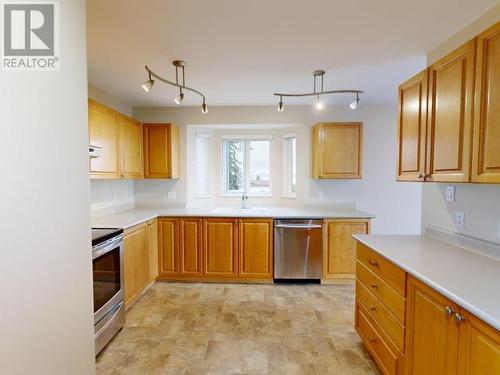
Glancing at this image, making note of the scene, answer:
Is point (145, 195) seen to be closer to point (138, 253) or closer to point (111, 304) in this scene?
point (138, 253)

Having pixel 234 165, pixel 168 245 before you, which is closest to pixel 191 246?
pixel 168 245

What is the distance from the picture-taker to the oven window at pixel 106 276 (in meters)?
2.16

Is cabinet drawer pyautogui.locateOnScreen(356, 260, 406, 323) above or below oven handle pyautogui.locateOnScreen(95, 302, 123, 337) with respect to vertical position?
above

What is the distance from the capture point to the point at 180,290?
342cm

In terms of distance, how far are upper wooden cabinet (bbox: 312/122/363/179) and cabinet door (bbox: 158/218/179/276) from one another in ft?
7.01

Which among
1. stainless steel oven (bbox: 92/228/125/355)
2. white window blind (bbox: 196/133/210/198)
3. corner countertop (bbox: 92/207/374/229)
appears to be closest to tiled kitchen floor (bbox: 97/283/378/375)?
stainless steel oven (bbox: 92/228/125/355)

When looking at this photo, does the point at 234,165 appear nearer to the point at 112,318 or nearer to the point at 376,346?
the point at 112,318

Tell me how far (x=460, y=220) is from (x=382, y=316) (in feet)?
2.95

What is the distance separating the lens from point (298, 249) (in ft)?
11.5

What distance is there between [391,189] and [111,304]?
3.88 metres

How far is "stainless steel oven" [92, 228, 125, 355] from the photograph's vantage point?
6.98ft

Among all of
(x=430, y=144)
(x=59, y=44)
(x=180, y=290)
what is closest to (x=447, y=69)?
(x=430, y=144)

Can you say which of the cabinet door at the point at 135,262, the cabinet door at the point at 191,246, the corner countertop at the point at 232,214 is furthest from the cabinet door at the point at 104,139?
the cabinet door at the point at 191,246

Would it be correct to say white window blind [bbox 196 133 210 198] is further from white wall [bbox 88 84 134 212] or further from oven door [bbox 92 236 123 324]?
oven door [bbox 92 236 123 324]
